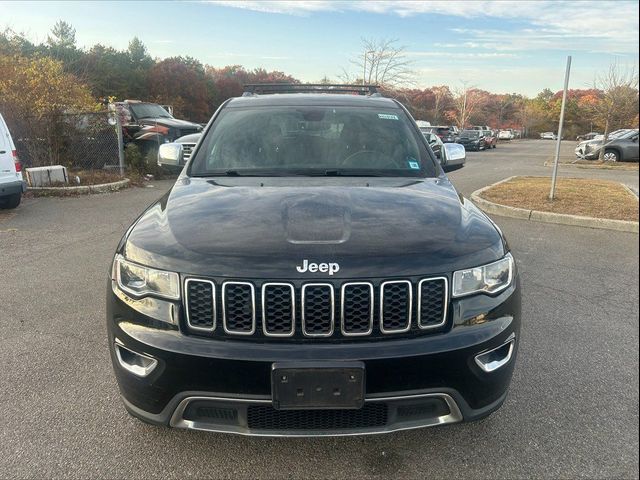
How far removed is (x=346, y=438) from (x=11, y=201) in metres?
8.39

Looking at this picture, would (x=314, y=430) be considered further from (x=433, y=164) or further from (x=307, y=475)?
(x=433, y=164)

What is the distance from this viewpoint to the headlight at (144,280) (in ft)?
6.77

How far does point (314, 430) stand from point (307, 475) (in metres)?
0.37

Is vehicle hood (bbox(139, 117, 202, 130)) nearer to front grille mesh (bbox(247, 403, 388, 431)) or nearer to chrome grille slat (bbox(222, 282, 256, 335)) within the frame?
chrome grille slat (bbox(222, 282, 256, 335))

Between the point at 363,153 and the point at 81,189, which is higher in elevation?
the point at 363,153

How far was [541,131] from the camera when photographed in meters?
82.9

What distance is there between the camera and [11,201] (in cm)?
858

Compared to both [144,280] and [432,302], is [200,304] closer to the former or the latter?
[144,280]

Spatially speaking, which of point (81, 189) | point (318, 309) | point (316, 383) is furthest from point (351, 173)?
point (81, 189)

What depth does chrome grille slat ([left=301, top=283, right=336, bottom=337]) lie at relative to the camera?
6.53 feet

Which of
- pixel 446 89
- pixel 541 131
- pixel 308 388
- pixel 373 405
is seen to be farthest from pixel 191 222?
pixel 541 131

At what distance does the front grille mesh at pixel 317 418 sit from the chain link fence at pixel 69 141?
11.5m

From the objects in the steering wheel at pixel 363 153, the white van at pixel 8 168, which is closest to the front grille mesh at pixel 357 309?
the steering wheel at pixel 363 153

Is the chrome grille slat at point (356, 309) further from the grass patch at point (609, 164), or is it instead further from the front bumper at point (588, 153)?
the front bumper at point (588, 153)
